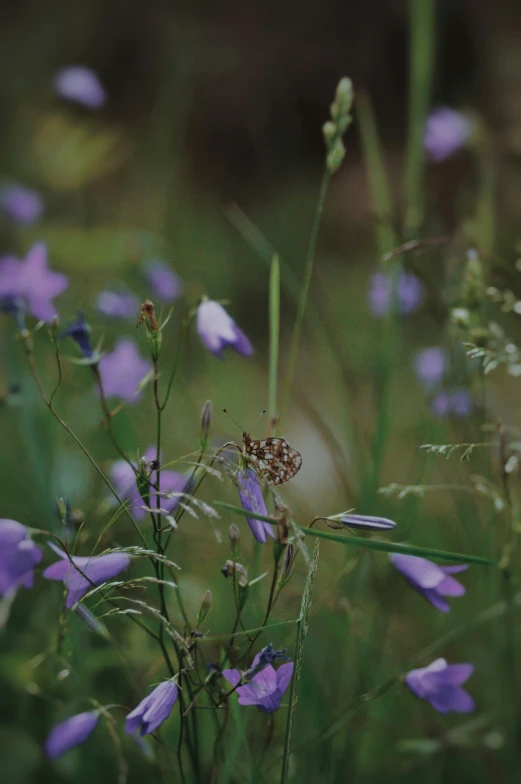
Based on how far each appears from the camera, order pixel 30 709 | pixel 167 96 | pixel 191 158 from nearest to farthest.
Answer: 1. pixel 30 709
2. pixel 167 96
3. pixel 191 158

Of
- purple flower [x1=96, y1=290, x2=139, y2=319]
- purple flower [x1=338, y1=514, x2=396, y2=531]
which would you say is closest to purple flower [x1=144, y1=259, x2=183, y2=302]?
purple flower [x1=96, y1=290, x2=139, y2=319]

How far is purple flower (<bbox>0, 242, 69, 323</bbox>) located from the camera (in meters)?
1.07

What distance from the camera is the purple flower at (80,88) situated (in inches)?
73.2

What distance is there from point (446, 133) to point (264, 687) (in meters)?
1.75

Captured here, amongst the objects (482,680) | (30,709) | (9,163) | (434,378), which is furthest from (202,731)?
(9,163)

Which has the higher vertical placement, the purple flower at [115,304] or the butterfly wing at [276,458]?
the purple flower at [115,304]

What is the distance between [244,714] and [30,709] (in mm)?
516

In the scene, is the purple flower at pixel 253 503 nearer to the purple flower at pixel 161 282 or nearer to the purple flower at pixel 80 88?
the purple flower at pixel 161 282

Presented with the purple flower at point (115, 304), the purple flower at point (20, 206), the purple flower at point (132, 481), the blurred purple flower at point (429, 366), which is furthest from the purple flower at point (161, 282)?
the purple flower at point (132, 481)

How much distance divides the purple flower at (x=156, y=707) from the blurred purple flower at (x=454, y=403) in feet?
1.97

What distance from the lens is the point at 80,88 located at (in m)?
1.90

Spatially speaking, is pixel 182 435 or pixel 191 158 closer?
pixel 182 435

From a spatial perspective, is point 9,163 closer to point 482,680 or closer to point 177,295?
point 177,295

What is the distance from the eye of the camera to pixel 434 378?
144 centimetres
